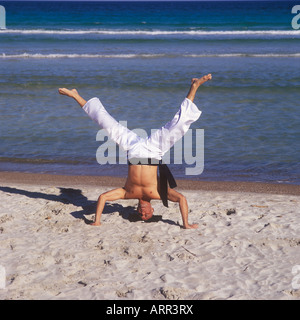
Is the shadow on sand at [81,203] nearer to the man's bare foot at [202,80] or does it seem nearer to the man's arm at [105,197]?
the man's arm at [105,197]

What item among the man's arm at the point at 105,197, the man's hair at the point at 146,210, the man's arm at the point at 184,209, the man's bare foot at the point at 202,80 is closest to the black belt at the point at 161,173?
the man's arm at the point at 184,209

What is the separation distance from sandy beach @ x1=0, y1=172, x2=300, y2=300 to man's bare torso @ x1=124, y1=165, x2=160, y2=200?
0.35 m

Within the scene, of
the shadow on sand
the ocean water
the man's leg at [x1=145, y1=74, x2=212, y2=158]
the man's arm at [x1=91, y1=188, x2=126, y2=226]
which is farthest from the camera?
the ocean water

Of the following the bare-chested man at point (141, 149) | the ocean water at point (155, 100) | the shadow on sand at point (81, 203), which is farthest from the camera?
the ocean water at point (155, 100)

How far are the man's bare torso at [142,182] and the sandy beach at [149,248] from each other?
0.35 m

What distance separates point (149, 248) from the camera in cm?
505

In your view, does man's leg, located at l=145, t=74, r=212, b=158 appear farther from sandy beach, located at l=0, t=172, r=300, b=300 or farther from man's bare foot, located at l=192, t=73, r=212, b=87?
sandy beach, located at l=0, t=172, r=300, b=300

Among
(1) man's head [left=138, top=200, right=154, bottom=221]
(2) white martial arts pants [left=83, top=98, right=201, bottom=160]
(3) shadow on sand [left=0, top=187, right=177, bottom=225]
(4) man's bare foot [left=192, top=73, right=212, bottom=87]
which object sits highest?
(4) man's bare foot [left=192, top=73, right=212, bottom=87]

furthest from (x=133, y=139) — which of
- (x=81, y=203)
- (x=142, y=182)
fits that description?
(x=81, y=203)

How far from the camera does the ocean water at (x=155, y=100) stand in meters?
8.65

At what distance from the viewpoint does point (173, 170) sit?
8258mm

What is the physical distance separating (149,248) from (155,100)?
852 centimetres

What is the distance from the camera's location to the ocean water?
865 centimetres

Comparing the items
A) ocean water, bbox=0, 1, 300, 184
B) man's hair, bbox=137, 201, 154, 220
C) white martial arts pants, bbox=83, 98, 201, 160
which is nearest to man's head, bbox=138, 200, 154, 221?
man's hair, bbox=137, 201, 154, 220
